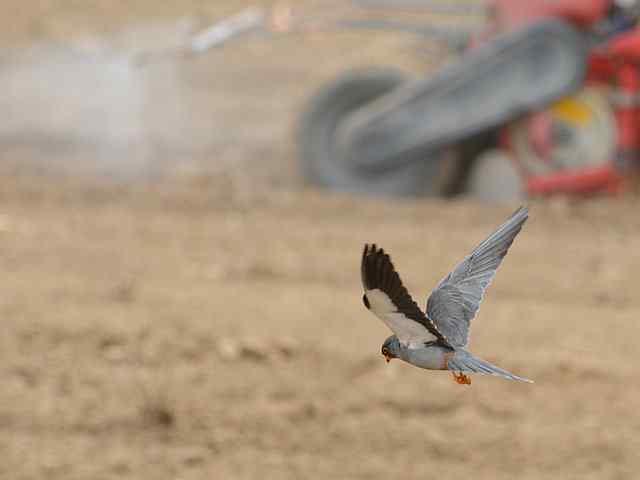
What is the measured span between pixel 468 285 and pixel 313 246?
6.27m

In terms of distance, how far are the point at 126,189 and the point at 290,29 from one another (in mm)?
1769

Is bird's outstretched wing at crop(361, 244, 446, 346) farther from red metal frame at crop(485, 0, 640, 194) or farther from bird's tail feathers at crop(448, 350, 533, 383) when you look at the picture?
red metal frame at crop(485, 0, 640, 194)

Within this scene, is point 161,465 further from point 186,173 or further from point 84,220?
point 186,173

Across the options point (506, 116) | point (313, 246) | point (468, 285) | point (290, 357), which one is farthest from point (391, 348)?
point (506, 116)

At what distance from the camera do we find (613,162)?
28.9ft

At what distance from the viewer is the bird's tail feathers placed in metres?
1.46

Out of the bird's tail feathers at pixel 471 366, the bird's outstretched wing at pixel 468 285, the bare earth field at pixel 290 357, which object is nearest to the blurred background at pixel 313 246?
the bare earth field at pixel 290 357

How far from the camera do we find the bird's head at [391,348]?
150 cm

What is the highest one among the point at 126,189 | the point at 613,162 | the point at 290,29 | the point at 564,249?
the point at 290,29

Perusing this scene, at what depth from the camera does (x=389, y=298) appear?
147 centimetres

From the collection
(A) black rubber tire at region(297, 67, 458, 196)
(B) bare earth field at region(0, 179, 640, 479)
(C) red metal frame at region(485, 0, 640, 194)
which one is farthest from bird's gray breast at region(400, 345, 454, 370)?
(A) black rubber tire at region(297, 67, 458, 196)

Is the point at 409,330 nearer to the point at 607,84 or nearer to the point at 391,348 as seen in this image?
the point at 391,348

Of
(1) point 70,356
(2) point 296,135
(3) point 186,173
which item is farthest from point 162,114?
(1) point 70,356

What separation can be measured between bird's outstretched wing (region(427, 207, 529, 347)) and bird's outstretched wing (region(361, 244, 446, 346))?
13cm
